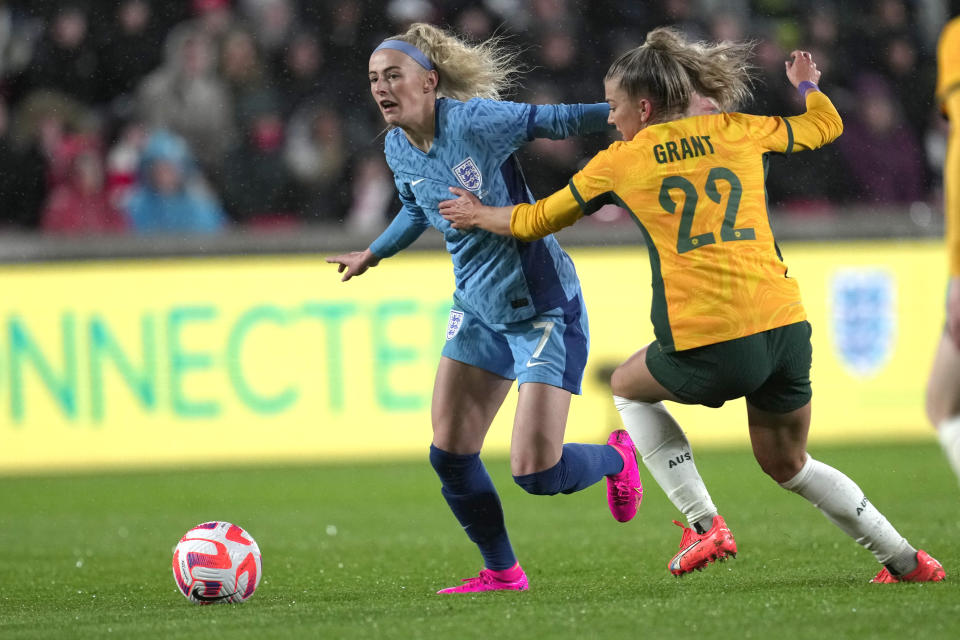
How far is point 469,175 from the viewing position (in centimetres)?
494

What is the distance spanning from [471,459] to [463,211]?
3.16 feet

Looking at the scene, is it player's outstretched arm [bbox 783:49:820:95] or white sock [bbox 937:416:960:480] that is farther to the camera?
player's outstretched arm [bbox 783:49:820:95]

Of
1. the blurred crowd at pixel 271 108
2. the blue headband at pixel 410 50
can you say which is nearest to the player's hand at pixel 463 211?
the blue headband at pixel 410 50

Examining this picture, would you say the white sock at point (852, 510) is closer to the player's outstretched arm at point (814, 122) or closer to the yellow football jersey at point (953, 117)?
the player's outstretched arm at point (814, 122)

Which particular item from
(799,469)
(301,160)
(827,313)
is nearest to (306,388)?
(301,160)

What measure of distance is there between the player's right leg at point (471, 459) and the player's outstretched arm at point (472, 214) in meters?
0.61

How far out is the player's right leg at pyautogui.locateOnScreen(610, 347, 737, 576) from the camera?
4.59 metres

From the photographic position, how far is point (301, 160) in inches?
433

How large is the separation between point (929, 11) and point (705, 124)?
27.5 ft

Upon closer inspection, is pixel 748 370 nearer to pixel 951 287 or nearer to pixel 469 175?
pixel 951 287

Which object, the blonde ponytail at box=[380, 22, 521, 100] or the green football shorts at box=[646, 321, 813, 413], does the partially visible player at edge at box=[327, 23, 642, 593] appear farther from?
the green football shorts at box=[646, 321, 813, 413]

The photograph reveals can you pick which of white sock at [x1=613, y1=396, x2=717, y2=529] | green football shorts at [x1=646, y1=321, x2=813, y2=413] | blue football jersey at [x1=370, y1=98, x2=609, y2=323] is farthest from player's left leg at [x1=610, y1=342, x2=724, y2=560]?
blue football jersey at [x1=370, y1=98, x2=609, y2=323]

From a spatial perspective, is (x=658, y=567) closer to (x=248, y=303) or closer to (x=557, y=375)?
(x=557, y=375)

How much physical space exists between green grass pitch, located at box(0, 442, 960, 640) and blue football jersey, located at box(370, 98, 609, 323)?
1.07 meters
